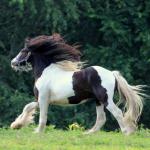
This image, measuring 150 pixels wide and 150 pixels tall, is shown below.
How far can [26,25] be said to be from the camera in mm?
29031

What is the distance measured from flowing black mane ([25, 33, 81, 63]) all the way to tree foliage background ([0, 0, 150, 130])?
1359cm

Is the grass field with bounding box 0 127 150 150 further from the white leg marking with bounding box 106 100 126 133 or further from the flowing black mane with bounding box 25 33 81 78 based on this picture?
the flowing black mane with bounding box 25 33 81 78

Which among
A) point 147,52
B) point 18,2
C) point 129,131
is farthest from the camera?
point 147,52

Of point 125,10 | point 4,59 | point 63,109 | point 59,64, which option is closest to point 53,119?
point 63,109

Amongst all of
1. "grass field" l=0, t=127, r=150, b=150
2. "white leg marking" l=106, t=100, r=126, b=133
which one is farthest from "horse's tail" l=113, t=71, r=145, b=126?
"grass field" l=0, t=127, r=150, b=150

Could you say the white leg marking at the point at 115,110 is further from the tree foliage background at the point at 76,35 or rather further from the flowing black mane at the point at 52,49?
the tree foliage background at the point at 76,35

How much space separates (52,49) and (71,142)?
261 centimetres

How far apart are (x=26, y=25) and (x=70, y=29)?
1.69 metres

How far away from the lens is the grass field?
32.9 ft

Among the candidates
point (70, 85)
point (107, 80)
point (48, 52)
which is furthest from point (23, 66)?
point (107, 80)

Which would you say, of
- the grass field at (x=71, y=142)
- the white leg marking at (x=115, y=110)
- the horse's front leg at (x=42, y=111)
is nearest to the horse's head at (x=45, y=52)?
the horse's front leg at (x=42, y=111)

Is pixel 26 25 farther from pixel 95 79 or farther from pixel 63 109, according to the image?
pixel 95 79

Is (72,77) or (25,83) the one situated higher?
(72,77)

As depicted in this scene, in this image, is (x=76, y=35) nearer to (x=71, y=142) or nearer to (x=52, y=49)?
(x=52, y=49)
